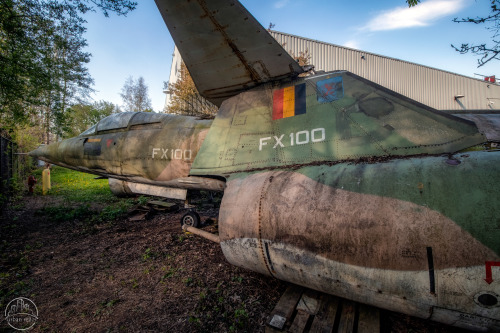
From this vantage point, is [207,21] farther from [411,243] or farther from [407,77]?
[407,77]

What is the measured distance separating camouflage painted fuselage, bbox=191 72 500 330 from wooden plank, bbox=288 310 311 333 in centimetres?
39

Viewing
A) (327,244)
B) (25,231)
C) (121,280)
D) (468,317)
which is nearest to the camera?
(468,317)

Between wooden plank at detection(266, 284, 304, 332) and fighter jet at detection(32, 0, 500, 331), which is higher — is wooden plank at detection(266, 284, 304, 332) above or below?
below

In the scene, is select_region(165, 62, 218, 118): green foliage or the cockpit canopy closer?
the cockpit canopy

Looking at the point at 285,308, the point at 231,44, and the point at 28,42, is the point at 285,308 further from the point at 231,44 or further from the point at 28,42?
the point at 28,42

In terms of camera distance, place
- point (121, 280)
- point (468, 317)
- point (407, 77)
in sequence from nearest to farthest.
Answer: point (468, 317) → point (121, 280) → point (407, 77)

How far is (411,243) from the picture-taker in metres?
1.76

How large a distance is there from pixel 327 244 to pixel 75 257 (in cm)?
472

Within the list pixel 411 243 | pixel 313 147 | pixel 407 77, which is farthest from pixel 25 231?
pixel 407 77

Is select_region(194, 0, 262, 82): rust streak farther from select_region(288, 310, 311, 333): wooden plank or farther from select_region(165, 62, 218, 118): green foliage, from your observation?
select_region(165, 62, 218, 118): green foliage

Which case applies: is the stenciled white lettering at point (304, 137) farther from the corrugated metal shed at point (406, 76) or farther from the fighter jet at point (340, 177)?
the corrugated metal shed at point (406, 76)

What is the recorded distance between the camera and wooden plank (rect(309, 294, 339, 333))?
2256 millimetres

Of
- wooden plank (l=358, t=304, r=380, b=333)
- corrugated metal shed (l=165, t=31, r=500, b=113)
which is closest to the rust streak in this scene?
wooden plank (l=358, t=304, r=380, b=333)

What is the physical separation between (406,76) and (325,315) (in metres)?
23.3
